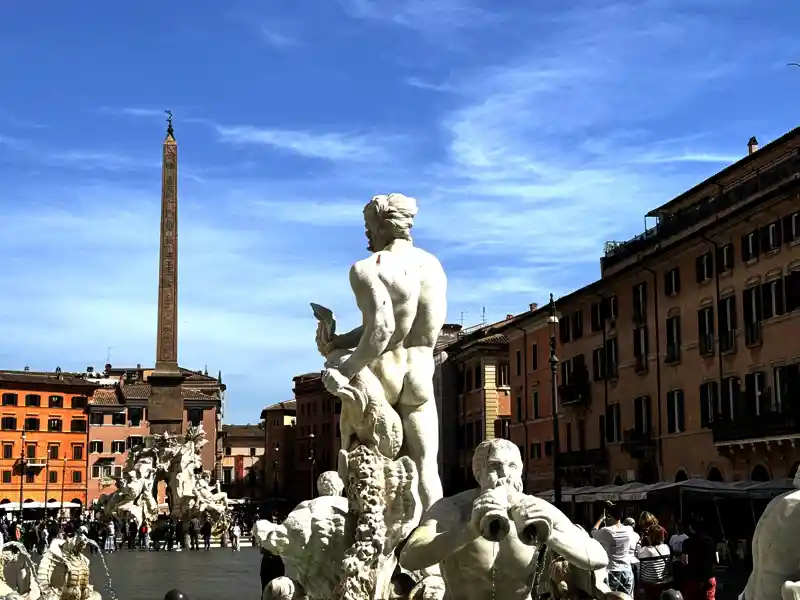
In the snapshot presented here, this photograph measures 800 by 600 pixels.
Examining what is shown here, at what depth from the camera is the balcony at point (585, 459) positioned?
5194cm

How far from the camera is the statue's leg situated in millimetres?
7699

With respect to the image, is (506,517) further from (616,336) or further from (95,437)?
(95,437)

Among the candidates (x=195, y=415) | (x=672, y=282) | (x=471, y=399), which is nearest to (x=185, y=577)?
(x=672, y=282)

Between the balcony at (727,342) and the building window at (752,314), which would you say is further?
the balcony at (727,342)

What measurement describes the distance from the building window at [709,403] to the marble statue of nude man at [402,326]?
3544cm

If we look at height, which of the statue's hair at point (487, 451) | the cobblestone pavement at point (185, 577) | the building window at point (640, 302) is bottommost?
the cobblestone pavement at point (185, 577)

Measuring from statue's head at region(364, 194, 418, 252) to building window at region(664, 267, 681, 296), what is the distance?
126 ft

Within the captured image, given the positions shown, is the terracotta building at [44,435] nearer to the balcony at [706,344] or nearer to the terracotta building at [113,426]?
the terracotta building at [113,426]

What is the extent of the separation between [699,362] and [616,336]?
311 inches

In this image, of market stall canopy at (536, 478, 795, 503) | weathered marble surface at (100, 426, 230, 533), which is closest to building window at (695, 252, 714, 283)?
market stall canopy at (536, 478, 795, 503)

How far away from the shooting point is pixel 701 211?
45.2 metres

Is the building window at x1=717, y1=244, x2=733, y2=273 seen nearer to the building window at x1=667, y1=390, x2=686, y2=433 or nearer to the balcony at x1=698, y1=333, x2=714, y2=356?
the balcony at x1=698, y1=333, x2=714, y2=356

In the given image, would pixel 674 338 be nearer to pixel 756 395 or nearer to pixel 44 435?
pixel 756 395

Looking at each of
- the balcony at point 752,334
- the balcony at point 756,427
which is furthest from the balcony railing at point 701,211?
the balcony at point 756,427
